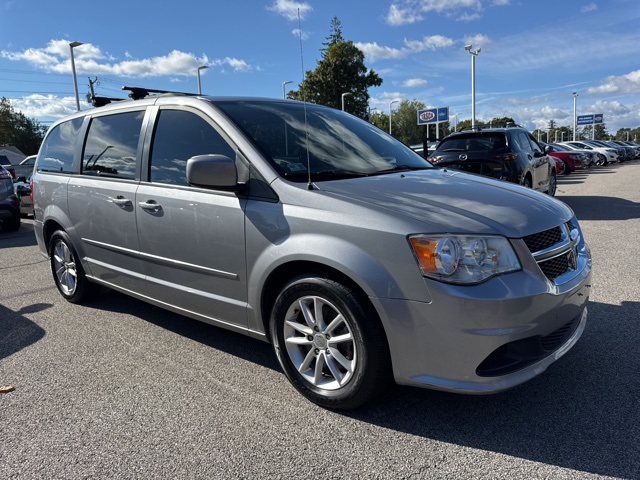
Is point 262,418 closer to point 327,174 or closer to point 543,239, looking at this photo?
point 327,174

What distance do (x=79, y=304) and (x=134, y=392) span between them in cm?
233

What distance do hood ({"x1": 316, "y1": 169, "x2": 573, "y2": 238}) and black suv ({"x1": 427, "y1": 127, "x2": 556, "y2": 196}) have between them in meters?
6.04

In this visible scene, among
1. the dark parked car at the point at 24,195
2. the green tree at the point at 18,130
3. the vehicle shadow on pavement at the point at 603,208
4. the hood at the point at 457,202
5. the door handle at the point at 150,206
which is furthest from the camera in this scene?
the green tree at the point at 18,130

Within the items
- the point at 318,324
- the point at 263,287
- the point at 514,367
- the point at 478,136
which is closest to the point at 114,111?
the point at 263,287

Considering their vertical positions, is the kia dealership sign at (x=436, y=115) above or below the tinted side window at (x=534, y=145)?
above

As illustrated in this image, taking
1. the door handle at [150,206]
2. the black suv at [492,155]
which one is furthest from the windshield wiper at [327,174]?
the black suv at [492,155]

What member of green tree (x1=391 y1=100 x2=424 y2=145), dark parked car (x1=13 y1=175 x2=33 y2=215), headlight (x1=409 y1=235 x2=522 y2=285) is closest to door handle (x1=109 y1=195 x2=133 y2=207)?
A: headlight (x1=409 y1=235 x2=522 y2=285)

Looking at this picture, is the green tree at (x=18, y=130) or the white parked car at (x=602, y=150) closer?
the white parked car at (x=602, y=150)

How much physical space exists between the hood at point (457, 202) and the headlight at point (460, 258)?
5 centimetres

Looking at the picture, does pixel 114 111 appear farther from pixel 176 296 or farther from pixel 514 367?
pixel 514 367

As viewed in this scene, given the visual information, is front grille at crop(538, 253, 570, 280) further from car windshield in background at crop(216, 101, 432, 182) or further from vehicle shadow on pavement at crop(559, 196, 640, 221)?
Answer: vehicle shadow on pavement at crop(559, 196, 640, 221)

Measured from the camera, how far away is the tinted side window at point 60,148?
15.7 feet

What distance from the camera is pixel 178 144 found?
3.58 metres

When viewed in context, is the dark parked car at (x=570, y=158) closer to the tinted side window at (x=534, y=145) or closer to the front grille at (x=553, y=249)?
the tinted side window at (x=534, y=145)
